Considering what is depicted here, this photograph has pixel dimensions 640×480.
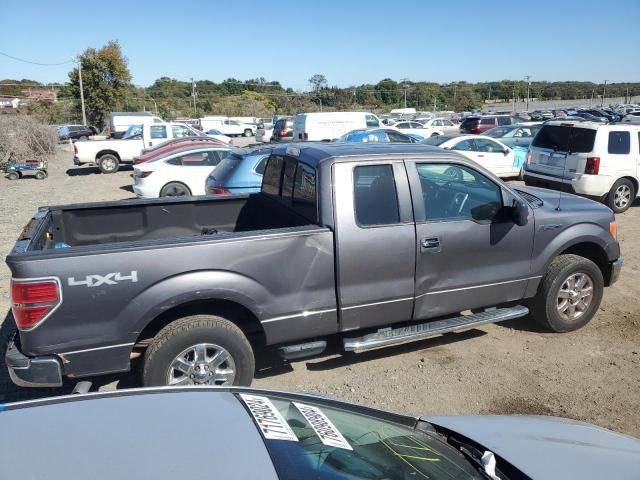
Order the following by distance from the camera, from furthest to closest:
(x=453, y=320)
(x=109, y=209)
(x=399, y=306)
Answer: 1. (x=109, y=209)
2. (x=453, y=320)
3. (x=399, y=306)

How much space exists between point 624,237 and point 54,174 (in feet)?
61.8

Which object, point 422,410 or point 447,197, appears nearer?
point 422,410

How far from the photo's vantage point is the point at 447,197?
15.5 ft

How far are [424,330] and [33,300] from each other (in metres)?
2.93

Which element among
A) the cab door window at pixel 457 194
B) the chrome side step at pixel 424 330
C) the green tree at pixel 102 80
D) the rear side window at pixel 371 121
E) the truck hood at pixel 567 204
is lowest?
the chrome side step at pixel 424 330

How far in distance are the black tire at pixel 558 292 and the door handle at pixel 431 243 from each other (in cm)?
143

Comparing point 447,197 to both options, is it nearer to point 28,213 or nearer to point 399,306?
point 399,306

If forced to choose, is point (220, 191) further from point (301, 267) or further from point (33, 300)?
point (33, 300)

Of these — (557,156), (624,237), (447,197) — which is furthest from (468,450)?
(557,156)

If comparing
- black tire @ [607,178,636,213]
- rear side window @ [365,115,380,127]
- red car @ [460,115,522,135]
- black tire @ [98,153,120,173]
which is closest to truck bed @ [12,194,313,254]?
black tire @ [607,178,636,213]

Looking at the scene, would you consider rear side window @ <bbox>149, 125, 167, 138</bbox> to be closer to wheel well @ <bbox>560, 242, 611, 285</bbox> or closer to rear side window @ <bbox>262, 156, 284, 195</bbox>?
rear side window @ <bbox>262, 156, 284, 195</bbox>

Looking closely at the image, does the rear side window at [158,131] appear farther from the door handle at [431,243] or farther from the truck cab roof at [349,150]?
the door handle at [431,243]

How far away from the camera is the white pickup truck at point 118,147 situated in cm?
1919

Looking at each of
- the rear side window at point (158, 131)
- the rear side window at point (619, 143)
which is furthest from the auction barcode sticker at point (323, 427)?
the rear side window at point (158, 131)
